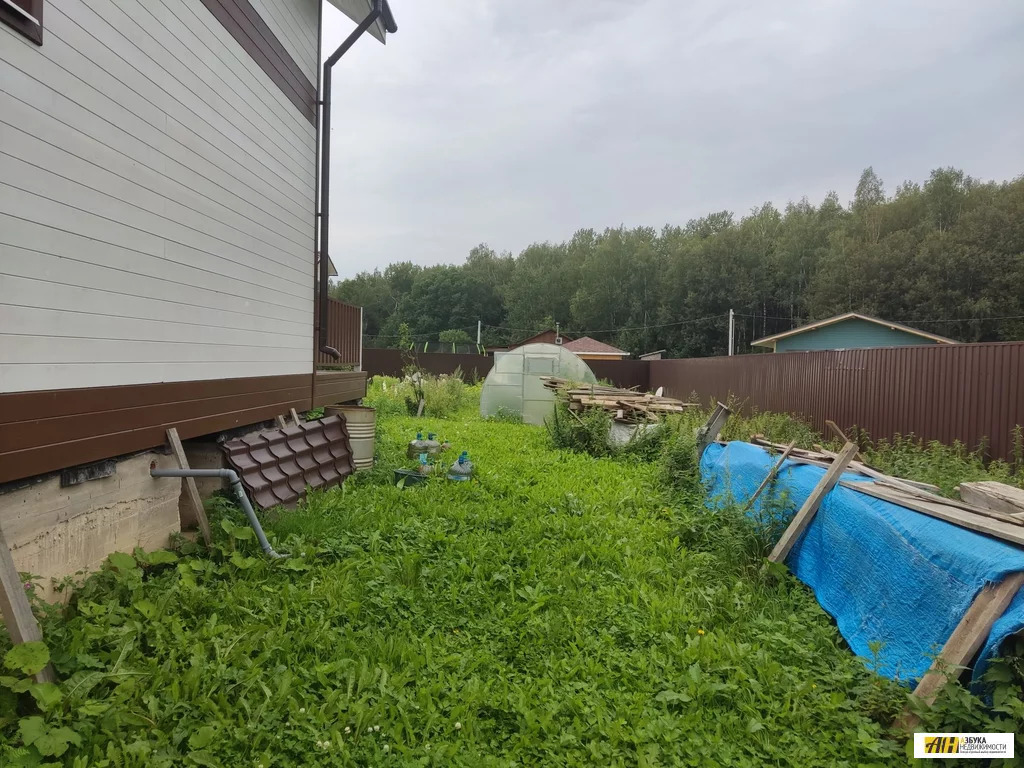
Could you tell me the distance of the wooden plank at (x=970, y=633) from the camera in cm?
218

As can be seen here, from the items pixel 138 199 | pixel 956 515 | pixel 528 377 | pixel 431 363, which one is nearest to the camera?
pixel 956 515

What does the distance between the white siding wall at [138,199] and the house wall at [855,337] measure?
66.6 ft

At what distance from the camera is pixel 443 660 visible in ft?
9.24

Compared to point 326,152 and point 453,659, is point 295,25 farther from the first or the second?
point 453,659

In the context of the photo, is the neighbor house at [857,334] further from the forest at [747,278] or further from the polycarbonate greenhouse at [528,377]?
the polycarbonate greenhouse at [528,377]

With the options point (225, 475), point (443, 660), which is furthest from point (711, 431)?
point (225, 475)

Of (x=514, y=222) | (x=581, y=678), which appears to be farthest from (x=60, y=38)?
(x=514, y=222)

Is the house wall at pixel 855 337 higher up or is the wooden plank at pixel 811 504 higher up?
the house wall at pixel 855 337

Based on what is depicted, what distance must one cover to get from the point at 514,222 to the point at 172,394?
58.8m

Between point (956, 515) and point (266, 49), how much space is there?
6.26 meters

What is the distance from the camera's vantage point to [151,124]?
3527 mm

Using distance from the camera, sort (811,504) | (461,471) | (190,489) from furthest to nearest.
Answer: (461,471)
(190,489)
(811,504)

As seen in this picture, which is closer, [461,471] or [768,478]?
[768,478]

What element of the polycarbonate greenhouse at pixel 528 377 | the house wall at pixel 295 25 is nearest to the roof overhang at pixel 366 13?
the house wall at pixel 295 25
